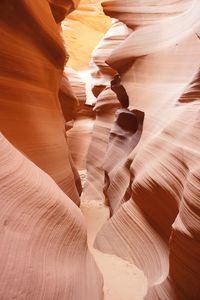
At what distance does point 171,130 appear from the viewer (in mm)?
3133

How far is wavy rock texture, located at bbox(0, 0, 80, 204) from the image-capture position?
3119 mm

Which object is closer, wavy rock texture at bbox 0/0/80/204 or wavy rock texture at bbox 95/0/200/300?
wavy rock texture at bbox 95/0/200/300

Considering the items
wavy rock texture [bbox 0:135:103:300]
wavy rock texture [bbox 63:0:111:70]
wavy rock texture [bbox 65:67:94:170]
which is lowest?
wavy rock texture [bbox 65:67:94:170]

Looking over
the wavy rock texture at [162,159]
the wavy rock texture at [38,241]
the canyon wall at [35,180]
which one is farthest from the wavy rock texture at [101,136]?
the wavy rock texture at [38,241]

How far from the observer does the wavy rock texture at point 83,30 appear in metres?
15.1

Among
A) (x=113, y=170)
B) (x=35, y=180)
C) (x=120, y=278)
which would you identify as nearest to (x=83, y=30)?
(x=113, y=170)

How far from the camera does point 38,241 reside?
5.38 feet

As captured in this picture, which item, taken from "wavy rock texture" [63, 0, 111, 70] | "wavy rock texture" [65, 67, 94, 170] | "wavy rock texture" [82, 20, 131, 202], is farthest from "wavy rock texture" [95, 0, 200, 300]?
"wavy rock texture" [63, 0, 111, 70]

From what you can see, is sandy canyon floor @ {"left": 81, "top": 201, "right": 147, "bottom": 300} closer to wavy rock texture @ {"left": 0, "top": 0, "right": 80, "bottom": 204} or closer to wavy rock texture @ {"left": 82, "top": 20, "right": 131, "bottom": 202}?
wavy rock texture @ {"left": 0, "top": 0, "right": 80, "bottom": 204}

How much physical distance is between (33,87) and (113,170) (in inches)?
79.8

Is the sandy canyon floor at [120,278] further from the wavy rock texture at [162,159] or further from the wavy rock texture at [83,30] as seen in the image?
the wavy rock texture at [83,30]

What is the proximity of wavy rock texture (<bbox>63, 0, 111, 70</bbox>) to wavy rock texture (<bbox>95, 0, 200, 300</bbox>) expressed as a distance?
997 cm

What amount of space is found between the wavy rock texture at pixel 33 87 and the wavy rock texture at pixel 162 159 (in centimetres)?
85

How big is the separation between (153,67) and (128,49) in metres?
0.80
